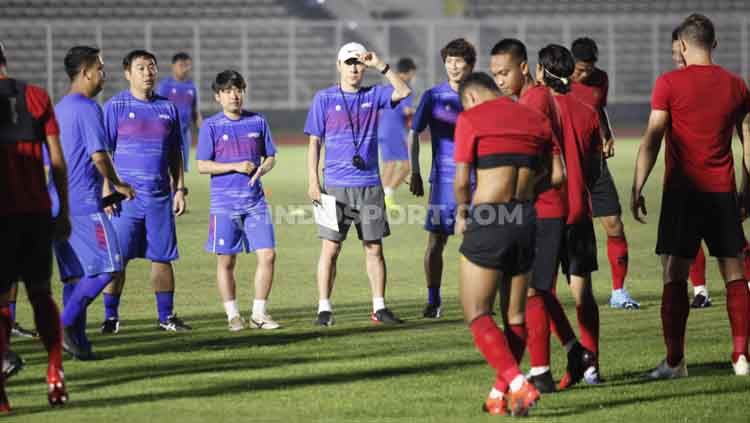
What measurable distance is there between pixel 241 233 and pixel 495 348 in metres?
4.27

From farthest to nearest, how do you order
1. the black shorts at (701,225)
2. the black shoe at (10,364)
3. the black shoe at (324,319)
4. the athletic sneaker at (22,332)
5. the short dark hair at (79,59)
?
1. the black shoe at (324,319)
2. the athletic sneaker at (22,332)
3. the short dark hair at (79,59)
4. the black shorts at (701,225)
5. the black shoe at (10,364)

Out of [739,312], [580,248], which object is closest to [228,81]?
[580,248]

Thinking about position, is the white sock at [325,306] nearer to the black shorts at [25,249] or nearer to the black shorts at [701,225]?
the black shorts at [701,225]

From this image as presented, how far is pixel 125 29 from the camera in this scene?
40.6 m

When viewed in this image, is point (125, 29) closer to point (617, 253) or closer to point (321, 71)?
point (321, 71)

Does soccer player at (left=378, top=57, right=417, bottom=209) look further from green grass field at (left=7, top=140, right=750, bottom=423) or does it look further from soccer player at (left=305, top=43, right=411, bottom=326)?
soccer player at (left=305, top=43, right=411, bottom=326)

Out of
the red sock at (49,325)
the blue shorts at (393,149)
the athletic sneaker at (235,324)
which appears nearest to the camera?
the red sock at (49,325)

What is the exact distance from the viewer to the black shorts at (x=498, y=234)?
7.45 metres

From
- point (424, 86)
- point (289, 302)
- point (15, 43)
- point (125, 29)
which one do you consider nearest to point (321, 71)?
point (424, 86)

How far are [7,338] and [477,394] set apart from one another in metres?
2.76

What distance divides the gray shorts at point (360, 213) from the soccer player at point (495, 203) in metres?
3.91

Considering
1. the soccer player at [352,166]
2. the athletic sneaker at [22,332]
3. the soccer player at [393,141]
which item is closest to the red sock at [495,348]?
the soccer player at [352,166]

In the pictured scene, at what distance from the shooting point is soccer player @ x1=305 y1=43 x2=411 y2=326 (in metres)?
11.4

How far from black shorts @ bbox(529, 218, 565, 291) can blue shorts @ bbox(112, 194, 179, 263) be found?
12.3 ft
